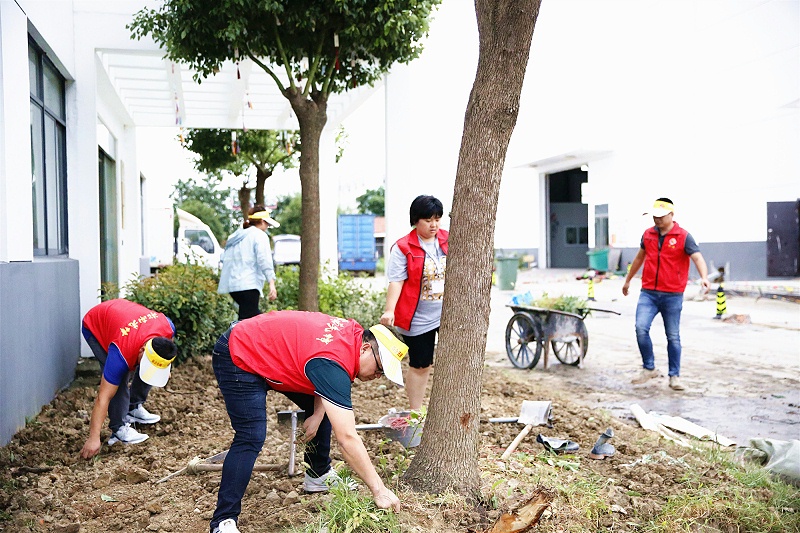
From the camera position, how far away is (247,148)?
52.2 ft

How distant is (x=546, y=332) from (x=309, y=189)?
312cm

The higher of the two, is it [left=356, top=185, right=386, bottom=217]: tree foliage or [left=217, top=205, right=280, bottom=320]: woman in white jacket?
[left=356, top=185, right=386, bottom=217]: tree foliage

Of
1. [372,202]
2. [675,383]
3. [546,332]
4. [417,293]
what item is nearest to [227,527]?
[417,293]

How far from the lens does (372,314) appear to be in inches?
362

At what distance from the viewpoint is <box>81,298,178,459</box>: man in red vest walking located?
4371mm

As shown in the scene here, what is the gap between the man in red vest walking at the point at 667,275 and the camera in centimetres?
726

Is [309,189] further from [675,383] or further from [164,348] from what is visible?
[675,383]

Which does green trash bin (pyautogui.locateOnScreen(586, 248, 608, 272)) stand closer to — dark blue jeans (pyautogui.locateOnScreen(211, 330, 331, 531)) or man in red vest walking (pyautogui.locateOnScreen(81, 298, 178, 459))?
man in red vest walking (pyautogui.locateOnScreen(81, 298, 178, 459))

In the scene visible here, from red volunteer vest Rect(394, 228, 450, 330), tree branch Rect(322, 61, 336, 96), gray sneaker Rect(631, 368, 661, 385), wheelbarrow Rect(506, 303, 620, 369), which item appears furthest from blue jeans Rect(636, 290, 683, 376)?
tree branch Rect(322, 61, 336, 96)

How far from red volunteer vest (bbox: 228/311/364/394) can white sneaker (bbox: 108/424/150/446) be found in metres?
2.25

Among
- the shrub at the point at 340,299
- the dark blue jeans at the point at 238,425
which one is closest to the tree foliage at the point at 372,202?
the shrub at the point at 340,299

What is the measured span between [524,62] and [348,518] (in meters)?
2.26

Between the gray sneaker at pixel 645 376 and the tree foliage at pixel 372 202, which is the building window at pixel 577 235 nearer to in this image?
the gray sneaker at pixel 645 376

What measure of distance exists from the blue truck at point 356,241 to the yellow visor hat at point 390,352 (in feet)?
106
